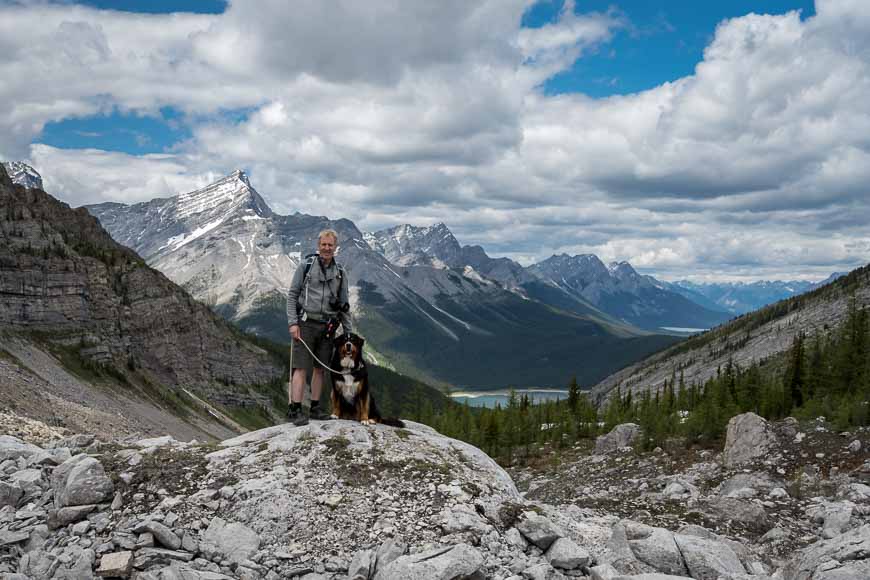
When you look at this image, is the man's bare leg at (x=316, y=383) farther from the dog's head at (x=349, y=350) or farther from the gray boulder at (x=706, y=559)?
the gray boulder at (x=706, y=559)

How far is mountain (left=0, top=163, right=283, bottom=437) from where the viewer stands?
3494 inches

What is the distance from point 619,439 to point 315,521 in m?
36.4

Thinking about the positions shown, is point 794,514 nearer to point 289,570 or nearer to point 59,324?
point 289,570

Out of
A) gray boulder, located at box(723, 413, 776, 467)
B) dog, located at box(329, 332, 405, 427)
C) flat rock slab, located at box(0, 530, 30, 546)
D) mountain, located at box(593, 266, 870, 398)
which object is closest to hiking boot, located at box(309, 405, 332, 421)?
dog, located at box(329, 332, 405, 427)

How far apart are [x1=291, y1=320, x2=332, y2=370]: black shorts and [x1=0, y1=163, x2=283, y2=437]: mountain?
193 ft

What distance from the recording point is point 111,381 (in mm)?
94375

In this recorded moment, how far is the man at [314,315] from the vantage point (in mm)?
14008

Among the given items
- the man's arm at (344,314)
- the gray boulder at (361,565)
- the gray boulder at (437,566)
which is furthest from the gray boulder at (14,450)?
the gray boulder at (437,566)

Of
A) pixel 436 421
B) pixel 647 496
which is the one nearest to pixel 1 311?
pixel 436 421

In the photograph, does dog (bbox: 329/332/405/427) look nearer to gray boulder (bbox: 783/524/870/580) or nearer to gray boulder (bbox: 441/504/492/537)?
gray boulder (bbox: 441/504/492/537)

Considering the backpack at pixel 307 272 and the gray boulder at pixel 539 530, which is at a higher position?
the backpack at pixel 307 272

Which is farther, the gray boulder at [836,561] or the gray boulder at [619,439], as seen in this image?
the gray boulder at [619,439]

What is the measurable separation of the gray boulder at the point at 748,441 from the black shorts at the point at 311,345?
2476 centimetres

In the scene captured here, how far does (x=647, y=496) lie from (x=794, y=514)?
593cm
